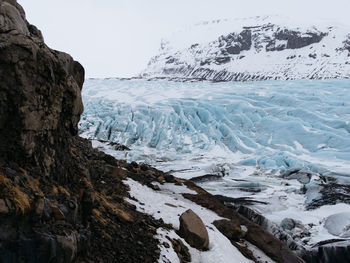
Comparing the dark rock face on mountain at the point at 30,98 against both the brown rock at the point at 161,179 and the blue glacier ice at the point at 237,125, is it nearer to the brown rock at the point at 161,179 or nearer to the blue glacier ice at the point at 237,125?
the brown rock at the point at 161,179

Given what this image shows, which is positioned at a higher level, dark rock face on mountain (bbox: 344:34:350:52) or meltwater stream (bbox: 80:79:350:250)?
dark rock face on mountain (bbox: 344:34:350:52)

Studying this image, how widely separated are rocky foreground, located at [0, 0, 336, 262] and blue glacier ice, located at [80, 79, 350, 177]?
11.6 meters

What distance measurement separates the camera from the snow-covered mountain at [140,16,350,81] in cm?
5978

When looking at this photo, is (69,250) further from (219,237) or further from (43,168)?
(219,237)

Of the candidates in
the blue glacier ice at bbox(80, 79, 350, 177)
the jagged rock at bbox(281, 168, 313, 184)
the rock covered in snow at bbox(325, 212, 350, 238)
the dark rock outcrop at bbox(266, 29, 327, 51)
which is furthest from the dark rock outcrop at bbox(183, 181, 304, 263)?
the dark rock outcrop at bbox(266, 29, 327, 51)

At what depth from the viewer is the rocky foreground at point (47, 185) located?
2.74 m

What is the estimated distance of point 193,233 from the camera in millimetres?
5320

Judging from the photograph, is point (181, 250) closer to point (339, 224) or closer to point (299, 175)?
point (339, 224)

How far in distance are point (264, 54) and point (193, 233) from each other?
7348 centimetres

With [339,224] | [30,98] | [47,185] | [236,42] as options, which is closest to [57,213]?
[47,185]

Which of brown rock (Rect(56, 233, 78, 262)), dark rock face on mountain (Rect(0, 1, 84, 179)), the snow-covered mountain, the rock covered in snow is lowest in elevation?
the rock covered in snow

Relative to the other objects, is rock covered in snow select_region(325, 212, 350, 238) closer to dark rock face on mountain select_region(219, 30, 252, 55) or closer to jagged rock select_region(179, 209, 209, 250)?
jagged rock select_region(179, 209, 209, 250)

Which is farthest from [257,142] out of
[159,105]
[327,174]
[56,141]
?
[56,141]

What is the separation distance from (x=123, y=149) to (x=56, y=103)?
13.5 meters
